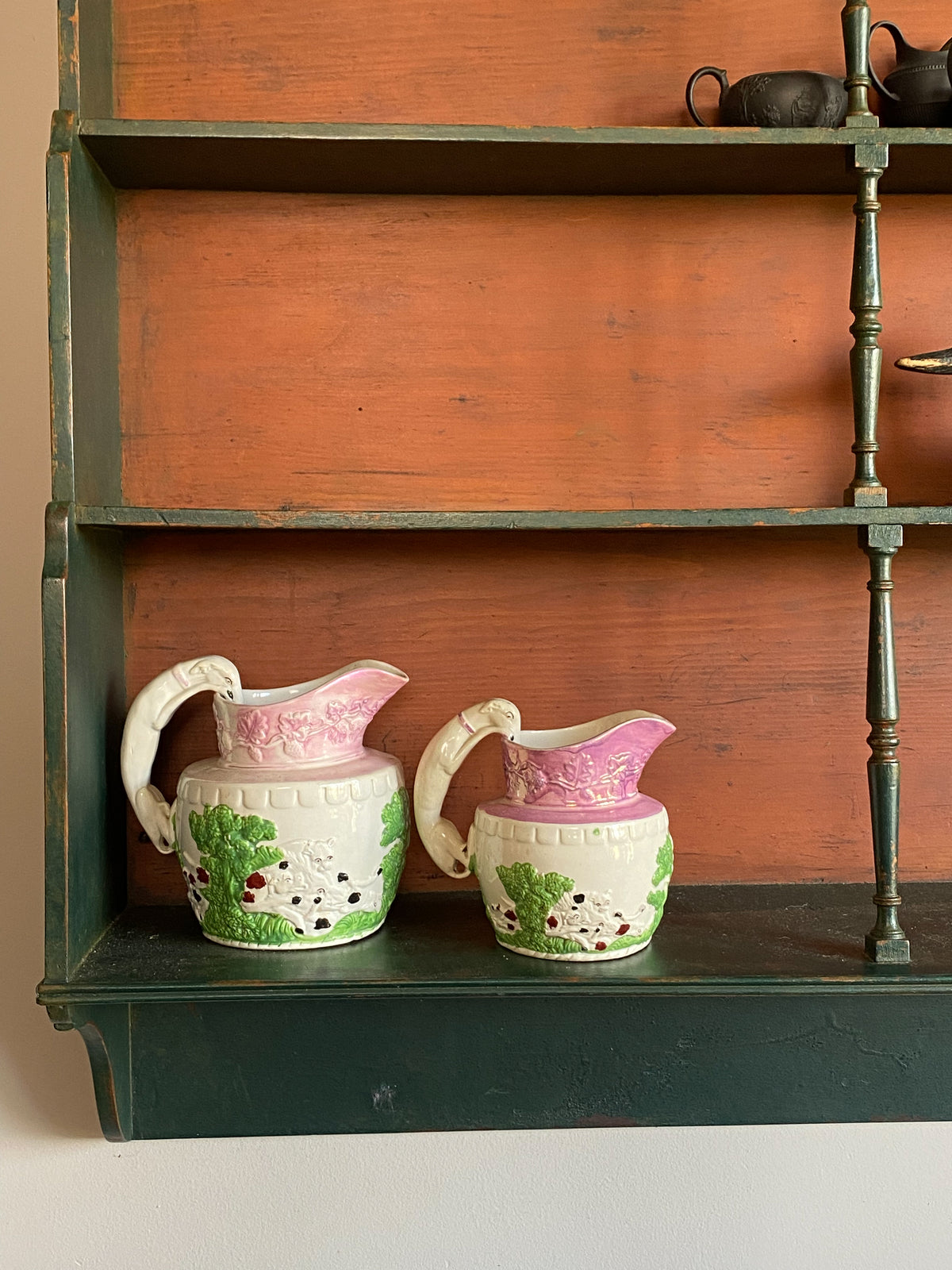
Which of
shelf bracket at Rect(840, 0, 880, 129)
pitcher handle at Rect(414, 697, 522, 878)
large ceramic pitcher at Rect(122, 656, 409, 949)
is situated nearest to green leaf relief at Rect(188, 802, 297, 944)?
large ceramic pitcher at Rect(122, 656, 409, 949)

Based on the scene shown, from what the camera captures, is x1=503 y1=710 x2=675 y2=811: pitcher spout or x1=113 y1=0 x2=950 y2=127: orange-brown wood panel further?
x1=113 y1=0 x2=950 y2=127: orange-brown wood panel

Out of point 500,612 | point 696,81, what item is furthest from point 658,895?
point 696,81

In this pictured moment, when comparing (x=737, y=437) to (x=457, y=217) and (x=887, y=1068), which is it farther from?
(x=887, y=1068)

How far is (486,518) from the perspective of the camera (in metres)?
1.04

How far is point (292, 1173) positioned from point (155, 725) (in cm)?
53

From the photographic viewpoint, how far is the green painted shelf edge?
3.39 feet

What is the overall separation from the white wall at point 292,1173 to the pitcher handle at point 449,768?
0.35m

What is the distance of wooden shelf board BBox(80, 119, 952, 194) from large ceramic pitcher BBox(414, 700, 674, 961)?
545 millimetres

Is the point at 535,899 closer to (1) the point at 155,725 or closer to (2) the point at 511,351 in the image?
(1) the point at 155,725

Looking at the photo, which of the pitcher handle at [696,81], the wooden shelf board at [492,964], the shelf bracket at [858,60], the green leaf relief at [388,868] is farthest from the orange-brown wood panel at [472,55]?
the wooden shelf board at [492,964]

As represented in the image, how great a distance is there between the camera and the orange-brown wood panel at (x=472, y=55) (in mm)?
1231

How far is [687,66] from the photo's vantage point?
1246mm

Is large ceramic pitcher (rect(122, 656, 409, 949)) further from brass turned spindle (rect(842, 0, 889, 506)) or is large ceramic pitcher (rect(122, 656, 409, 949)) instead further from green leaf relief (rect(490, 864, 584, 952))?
brass turned spindle (rect(842, 0, 889, 506))

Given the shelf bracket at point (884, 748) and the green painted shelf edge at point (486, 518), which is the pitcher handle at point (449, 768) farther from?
the shelf bracket at point (884, 748)
